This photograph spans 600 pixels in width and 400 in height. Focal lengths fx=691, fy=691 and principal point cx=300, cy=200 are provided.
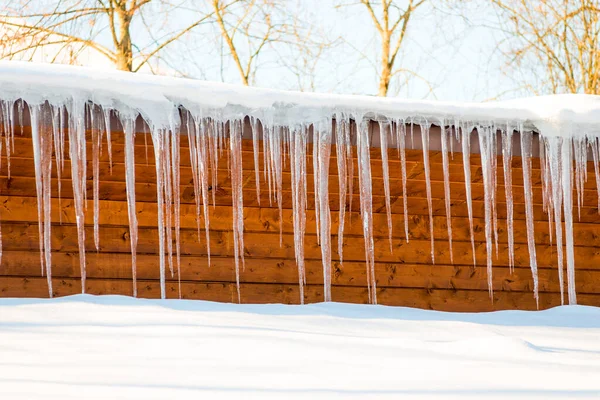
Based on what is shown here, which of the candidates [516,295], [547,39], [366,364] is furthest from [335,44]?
[366,364]

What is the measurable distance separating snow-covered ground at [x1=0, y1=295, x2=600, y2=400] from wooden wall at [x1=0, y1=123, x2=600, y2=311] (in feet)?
3.73

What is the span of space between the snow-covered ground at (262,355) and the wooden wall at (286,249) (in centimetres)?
114

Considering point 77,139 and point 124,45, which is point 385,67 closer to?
point 124,45

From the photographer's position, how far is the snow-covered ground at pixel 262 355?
7.60 feet

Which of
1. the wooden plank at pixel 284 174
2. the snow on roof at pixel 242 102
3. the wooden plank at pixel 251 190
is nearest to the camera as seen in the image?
the snow on roof at pixel 242 102

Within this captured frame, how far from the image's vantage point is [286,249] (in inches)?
225

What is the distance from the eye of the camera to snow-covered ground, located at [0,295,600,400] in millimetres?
2316

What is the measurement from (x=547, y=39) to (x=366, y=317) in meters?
9.83

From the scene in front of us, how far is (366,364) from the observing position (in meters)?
2.75

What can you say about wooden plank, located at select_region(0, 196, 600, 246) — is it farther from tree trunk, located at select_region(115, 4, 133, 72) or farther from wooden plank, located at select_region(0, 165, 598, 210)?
tree trunk, located at select_region(115, 4, 133, 72)

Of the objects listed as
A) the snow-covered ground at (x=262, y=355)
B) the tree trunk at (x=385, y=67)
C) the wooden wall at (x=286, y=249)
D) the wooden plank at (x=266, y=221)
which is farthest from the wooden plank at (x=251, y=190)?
the tree trunk at (x=385, y=67)

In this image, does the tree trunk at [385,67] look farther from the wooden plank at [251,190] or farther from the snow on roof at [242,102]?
the snow on roof at [242,102]

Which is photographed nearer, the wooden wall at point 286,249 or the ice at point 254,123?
the ice at point 254,123

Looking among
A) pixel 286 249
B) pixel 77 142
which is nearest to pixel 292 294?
pixel 286 249
